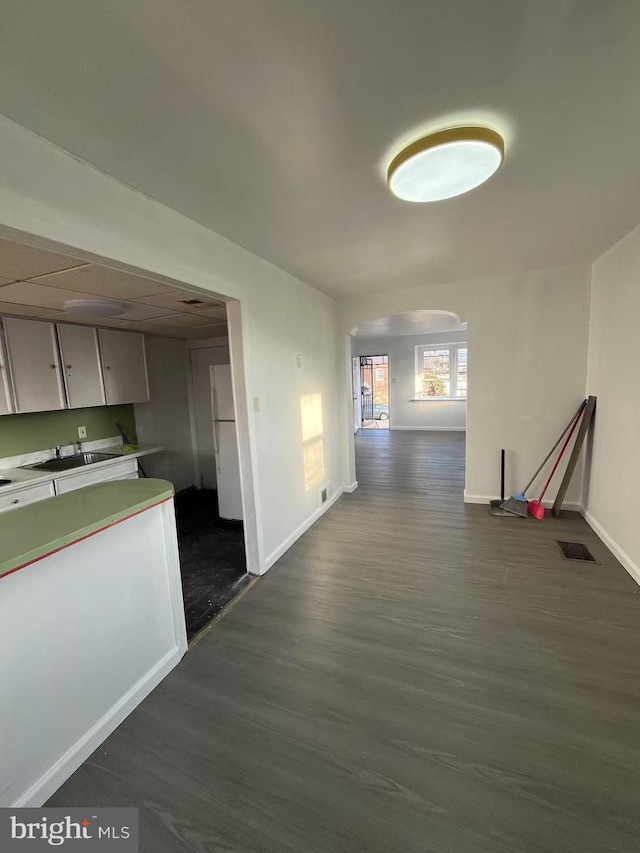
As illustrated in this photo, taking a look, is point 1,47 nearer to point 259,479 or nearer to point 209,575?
point 259,479

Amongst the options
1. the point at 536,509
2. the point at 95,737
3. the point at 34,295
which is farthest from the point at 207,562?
the point at 536,509

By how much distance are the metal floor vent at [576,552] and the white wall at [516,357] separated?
2.91 feet

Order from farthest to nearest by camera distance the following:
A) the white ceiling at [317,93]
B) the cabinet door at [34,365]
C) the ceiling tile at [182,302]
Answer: the cabinet door at [34,365] → the ceiling tile at [182,302] → the white ceiling at [317,93]

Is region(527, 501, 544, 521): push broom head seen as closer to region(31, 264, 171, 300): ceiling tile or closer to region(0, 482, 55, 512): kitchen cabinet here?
region(31, 264, 171, 300): ceiling tile

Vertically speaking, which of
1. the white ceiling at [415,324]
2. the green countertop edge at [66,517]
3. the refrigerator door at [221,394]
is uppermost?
the white ceiling at [415,324]

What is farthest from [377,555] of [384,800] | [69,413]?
[69,413]

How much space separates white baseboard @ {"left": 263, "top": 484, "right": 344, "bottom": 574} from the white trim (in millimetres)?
2529

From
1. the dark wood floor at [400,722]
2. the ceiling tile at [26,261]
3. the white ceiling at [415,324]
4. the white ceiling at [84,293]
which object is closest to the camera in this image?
the dark wood floor at [400,722]

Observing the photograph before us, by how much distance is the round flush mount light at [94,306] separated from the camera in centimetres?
262

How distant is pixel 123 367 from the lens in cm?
399

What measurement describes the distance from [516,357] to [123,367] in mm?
4282

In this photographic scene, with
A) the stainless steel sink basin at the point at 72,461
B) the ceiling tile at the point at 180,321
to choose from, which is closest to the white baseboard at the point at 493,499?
the ceiling tile at the point at 180,321

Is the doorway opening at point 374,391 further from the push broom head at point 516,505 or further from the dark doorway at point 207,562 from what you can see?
the dark doorway at point 207,562

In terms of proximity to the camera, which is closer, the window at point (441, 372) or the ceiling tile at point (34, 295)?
the ceiling tile at point (34, 295)
